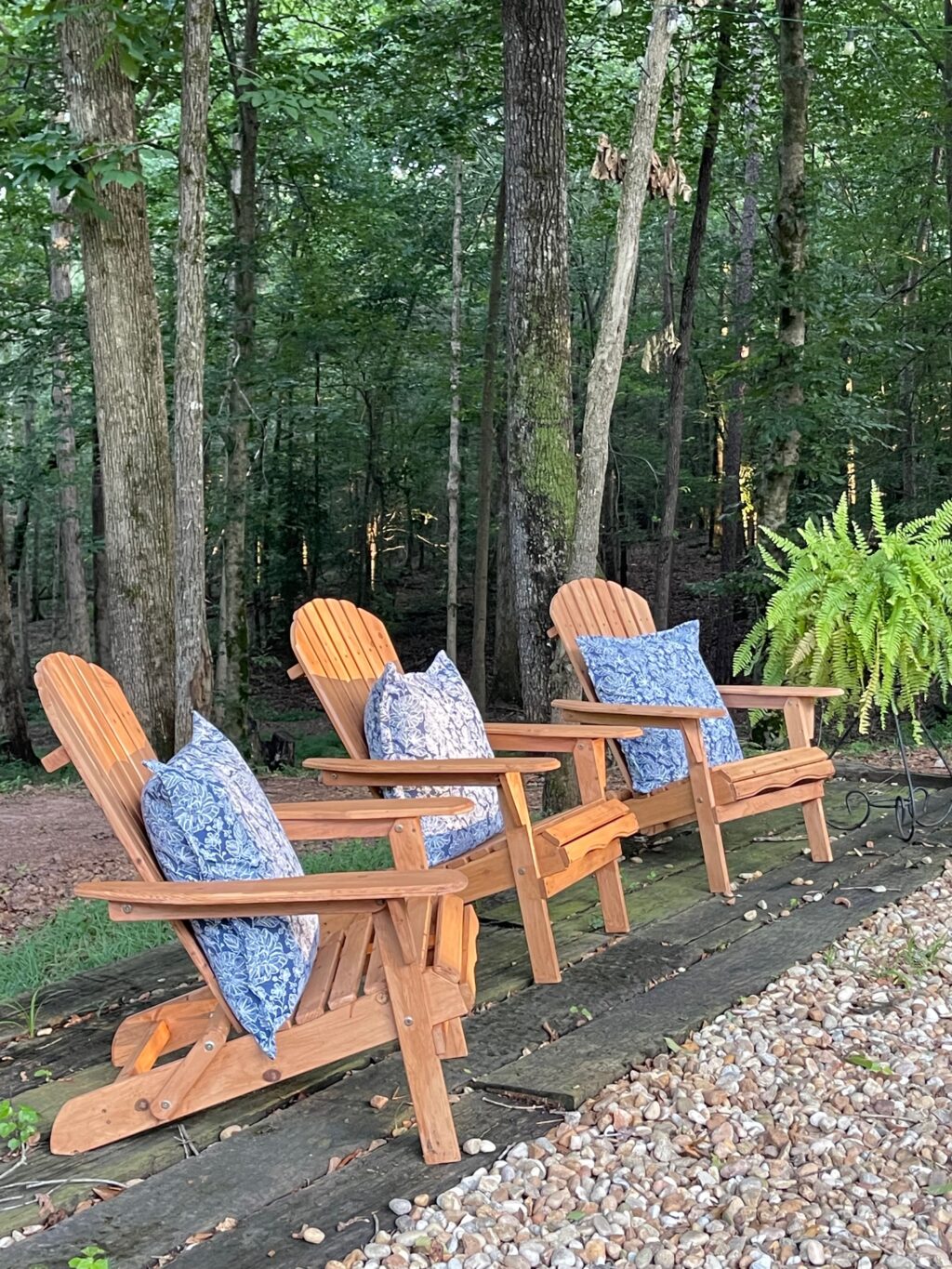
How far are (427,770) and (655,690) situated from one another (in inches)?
54.0

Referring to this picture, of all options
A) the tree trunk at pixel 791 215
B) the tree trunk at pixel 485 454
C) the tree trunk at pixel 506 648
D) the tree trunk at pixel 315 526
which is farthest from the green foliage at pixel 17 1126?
the tree trunk at pixel 315 526

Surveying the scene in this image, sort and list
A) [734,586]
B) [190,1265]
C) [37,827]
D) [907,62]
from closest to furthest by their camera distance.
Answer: [190,1265] → [37,827] → [734,586] → [907,62]

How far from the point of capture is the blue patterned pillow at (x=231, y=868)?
207 centimetres

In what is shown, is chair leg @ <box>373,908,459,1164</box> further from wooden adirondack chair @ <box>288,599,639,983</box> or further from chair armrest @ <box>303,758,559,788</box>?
chair armrest @ <box>303,758,559,788</box>

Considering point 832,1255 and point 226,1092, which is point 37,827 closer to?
point 226,1092

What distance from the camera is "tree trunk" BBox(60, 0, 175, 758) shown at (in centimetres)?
596

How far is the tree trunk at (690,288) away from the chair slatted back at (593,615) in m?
5.24

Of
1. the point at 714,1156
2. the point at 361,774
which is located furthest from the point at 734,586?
the point at 714,1156

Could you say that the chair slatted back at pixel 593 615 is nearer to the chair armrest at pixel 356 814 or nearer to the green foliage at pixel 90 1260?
the chair armrest at pixel 356 814

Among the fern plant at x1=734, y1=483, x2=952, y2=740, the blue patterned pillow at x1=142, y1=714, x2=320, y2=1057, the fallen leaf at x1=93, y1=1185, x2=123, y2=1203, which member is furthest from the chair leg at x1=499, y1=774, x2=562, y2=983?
the fern plant at x1=734, y1=483, x2=952, y2=740

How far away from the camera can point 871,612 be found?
4.24 metres

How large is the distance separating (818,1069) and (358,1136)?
3.25 ft

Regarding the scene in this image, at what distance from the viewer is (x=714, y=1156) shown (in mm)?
2064

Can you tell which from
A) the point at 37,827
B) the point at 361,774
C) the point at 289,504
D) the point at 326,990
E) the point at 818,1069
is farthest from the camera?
the point at 289,504
